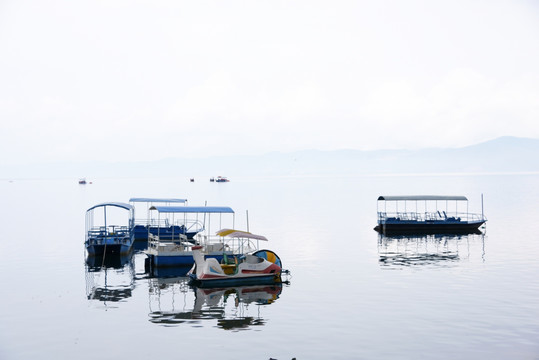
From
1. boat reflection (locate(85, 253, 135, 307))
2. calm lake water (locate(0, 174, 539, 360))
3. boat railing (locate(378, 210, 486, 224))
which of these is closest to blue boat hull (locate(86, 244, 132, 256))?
boat reflection (locate(85, 253, 135, 307))

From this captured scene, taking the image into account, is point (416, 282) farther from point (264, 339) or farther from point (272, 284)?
point (264, 339)

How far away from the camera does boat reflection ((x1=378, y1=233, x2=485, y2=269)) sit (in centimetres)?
5116

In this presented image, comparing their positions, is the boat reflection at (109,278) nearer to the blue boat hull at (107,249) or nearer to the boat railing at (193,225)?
the blue boat hull at (107,249)

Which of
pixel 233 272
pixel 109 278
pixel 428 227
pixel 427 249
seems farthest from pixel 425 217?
pixel 109 278

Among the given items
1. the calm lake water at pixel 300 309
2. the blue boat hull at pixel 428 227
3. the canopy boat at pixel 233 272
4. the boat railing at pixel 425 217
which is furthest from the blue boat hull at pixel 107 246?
the boat railing at pixel 425 217

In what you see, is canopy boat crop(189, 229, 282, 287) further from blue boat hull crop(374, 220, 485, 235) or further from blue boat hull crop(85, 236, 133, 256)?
blue boat hull crop(374, 220, 485, 235)

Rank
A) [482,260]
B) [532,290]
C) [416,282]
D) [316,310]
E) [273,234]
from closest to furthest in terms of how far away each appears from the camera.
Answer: [316,310] < [532,290] < [416,282] < [482,260] < [273,234]

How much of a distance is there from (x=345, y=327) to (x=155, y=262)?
23173 mm

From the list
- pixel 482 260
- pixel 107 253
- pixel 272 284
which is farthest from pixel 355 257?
Answer: pixel 107 253

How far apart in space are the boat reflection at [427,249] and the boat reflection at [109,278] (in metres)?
21.7

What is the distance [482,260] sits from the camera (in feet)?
170

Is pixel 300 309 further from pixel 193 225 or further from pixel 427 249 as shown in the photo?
pixel 193 225

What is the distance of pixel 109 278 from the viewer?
44719 mm

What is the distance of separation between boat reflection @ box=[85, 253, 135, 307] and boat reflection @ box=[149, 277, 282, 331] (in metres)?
2.05
